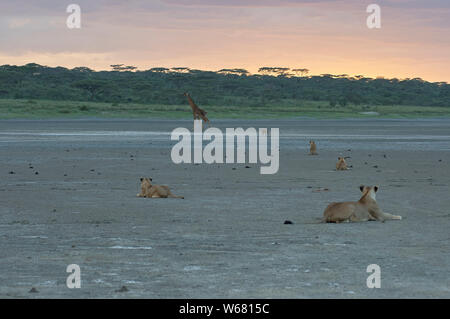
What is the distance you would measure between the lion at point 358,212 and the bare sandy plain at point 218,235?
19 centimetres

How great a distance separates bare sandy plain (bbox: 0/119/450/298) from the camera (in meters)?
7.87

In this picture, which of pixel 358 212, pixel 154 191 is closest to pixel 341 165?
pixel 154 191

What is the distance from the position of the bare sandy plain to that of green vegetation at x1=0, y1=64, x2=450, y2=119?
49.3m

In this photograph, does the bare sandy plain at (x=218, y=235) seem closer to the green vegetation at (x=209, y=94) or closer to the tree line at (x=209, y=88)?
the green vegetation at (x=209, y=94)

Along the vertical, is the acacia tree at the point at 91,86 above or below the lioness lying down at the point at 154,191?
above

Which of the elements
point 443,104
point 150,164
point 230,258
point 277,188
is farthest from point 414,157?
point 443,104

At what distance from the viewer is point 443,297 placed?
289 inches

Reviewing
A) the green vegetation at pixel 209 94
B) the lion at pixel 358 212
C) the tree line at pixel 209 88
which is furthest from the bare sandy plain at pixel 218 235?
the tree line at pixel 209 88

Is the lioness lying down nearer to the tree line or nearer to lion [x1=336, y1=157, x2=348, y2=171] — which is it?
lion [x1=336, y1=157, x2=348, y2=171]

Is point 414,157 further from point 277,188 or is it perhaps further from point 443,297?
point 443,297

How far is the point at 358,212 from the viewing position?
39.8ft

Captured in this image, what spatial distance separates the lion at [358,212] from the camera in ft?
39.2

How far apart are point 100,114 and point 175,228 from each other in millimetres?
61737

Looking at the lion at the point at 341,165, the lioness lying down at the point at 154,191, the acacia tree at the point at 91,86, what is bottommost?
the lioness lying down at the point at 154,191
